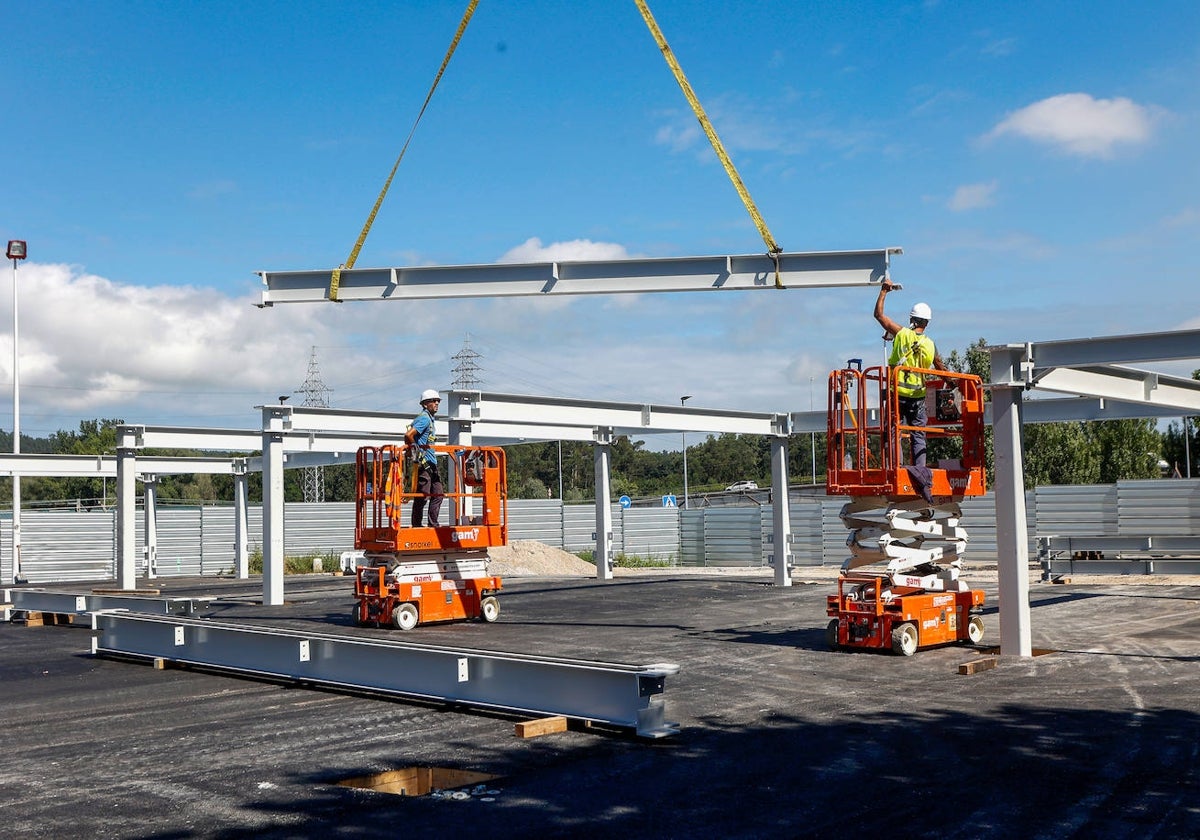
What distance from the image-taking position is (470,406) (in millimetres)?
19625

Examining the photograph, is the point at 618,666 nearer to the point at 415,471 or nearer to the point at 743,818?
the point at 743,818

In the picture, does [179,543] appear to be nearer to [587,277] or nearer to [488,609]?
[488,609]

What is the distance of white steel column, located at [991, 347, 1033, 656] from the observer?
11.7 metres

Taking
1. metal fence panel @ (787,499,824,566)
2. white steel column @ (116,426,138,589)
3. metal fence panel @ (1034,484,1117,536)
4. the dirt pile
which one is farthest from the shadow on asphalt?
the dirt pile

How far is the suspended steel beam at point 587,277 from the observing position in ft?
46.1

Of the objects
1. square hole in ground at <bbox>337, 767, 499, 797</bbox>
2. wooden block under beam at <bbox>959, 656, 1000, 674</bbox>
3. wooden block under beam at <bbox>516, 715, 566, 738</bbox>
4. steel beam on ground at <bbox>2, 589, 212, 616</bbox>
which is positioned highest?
steel beam on ground at <bbox>2, 589, 212, 616</bbox>

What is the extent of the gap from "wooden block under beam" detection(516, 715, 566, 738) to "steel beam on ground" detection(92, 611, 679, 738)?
12 centimetres

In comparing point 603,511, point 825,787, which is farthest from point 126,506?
point 825,787

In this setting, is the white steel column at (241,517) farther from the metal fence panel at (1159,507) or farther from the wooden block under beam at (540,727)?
the metal fence panel at (1159,507)

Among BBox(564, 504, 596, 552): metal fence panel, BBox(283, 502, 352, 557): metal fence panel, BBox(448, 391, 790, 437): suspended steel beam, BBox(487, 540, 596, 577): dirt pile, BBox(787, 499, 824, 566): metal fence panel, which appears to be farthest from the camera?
BBox(564, 504, 596, 552): metal fence panel

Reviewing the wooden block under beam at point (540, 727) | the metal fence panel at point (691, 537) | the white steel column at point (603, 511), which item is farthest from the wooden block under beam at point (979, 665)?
the metal fence panel at point (691, 537)

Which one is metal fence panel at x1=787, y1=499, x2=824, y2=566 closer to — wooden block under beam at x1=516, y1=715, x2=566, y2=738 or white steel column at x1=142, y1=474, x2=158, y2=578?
white steel column at x1=142, y1=474, x2=158, y2=578

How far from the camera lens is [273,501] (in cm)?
1920

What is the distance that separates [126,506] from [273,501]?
585 cm
